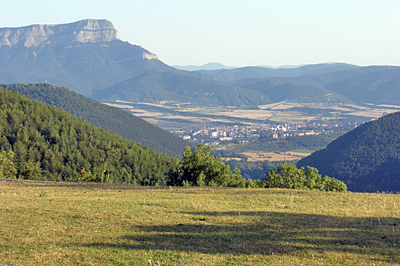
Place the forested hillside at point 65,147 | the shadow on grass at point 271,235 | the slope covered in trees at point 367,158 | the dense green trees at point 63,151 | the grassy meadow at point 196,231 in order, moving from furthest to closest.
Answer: the slope covered in trees at point 367,158
the forested hillside at point 65,147
the dense green trees at point 63,151
the shadow on grass at point 271,235
the grassy meadow at point 196,231

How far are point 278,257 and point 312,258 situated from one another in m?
0.95

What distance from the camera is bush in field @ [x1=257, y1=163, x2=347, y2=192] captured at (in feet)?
123

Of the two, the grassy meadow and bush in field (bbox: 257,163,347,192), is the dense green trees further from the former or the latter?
the grassy meadow

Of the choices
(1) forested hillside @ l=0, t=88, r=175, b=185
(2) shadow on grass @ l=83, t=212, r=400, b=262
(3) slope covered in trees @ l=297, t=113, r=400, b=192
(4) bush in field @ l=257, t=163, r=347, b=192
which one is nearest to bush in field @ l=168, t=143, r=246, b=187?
(4) bush in field @ l=257, t=163, r=347, b=192

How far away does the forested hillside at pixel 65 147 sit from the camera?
75.6m

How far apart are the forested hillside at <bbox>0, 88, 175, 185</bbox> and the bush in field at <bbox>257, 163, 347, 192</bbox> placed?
35.3 meters

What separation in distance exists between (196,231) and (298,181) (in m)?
27.0

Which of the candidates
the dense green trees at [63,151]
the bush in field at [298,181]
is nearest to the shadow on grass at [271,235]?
the bush in field at [298,181]

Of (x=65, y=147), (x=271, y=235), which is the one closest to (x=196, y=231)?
(x=271, y=235)

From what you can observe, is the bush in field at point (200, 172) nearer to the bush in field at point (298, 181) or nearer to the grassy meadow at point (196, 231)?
the bush in field at point (298, 181)

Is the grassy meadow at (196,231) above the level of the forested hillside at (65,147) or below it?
above

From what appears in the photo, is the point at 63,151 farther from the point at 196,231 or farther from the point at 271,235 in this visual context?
the point at 271,235

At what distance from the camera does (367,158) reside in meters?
127

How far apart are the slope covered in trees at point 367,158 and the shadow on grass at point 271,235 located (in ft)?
291
